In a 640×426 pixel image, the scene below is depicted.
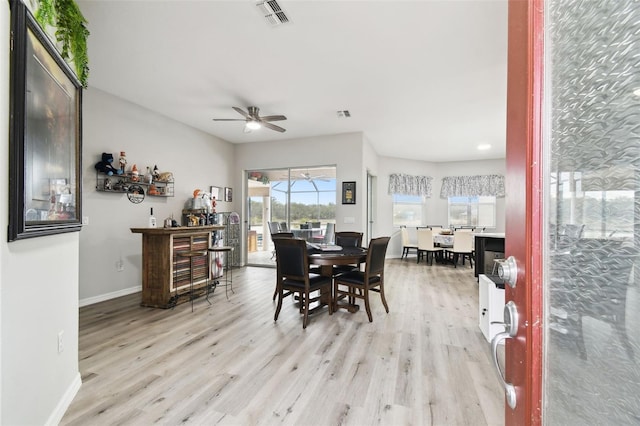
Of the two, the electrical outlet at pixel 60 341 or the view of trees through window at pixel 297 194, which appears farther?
the view of trees through window at pixel 297 194

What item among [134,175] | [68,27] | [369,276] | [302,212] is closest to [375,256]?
[369,276]

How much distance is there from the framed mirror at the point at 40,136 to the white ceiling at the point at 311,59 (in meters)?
1.20

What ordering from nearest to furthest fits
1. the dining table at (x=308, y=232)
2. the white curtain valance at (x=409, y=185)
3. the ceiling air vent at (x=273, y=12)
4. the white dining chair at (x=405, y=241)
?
1. the ceiling air vent at (x=273, y=12)
2. the dining table at (x=308, y=232)
3. the white dining chair at (x=405, y=241)
4. the white curtain valance at (x=409, y=185)

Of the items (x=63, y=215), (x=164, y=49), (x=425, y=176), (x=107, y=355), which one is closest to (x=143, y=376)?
(x=107, y=355)

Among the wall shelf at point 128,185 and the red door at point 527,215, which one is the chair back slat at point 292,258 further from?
the wall shelf at point 128,185

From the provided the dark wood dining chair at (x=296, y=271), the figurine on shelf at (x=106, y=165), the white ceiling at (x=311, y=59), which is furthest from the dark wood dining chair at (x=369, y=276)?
the figurine on shelf at (x=106, y=165)

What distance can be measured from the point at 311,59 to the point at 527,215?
9.81 feet

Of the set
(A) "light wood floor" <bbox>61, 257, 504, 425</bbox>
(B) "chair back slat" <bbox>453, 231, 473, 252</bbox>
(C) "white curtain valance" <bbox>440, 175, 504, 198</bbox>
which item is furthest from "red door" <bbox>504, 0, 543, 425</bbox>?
(C) "white curtain valance" <bbox>440, 175, 504, 198</bbox>

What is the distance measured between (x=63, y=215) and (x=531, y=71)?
224 cm

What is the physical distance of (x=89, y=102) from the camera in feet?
12.2

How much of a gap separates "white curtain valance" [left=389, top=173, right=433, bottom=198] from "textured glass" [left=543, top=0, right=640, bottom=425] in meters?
7.44

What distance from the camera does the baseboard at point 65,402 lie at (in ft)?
5.16

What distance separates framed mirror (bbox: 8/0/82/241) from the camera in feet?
3.93

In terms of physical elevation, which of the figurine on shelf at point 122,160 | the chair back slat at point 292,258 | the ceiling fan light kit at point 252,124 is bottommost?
the chair back slat at point 292,258
